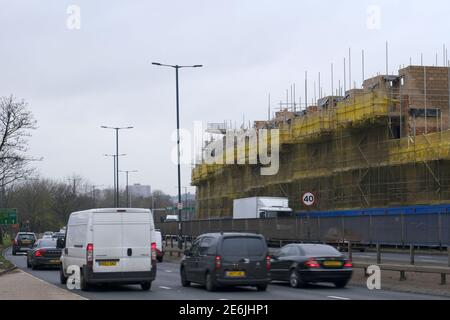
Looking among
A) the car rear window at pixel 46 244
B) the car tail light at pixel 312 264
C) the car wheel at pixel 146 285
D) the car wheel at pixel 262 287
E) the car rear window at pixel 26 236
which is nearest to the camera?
the car wheel at pixel 262 287

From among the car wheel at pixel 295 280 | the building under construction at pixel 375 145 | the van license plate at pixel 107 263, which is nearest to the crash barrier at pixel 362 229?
the building under construction at pixel 375 145

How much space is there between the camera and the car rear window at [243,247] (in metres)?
22.1

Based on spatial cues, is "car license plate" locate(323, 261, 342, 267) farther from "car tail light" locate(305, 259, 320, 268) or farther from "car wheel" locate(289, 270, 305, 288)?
"car wheel" locate(289, 270, 305, 288)

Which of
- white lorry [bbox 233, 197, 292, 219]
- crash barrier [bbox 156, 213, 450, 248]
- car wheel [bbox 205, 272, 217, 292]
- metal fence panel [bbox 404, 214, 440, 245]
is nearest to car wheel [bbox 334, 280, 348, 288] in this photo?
car wheel [bbox 205, 272, 217, 292]

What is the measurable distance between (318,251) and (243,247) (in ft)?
9.31

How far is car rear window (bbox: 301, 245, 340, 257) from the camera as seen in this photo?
936 inches

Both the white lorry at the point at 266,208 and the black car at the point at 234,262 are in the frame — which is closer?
the black car at the point at 234,262

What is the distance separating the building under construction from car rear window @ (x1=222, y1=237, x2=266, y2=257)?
26702 millimetres

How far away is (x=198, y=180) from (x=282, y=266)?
7047 centimetres

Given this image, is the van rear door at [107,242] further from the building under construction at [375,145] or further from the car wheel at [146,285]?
the building under construction at [375,145]

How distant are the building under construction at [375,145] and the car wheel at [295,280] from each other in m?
24.8

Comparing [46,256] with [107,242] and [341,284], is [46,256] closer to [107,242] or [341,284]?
Result: [107,242]
